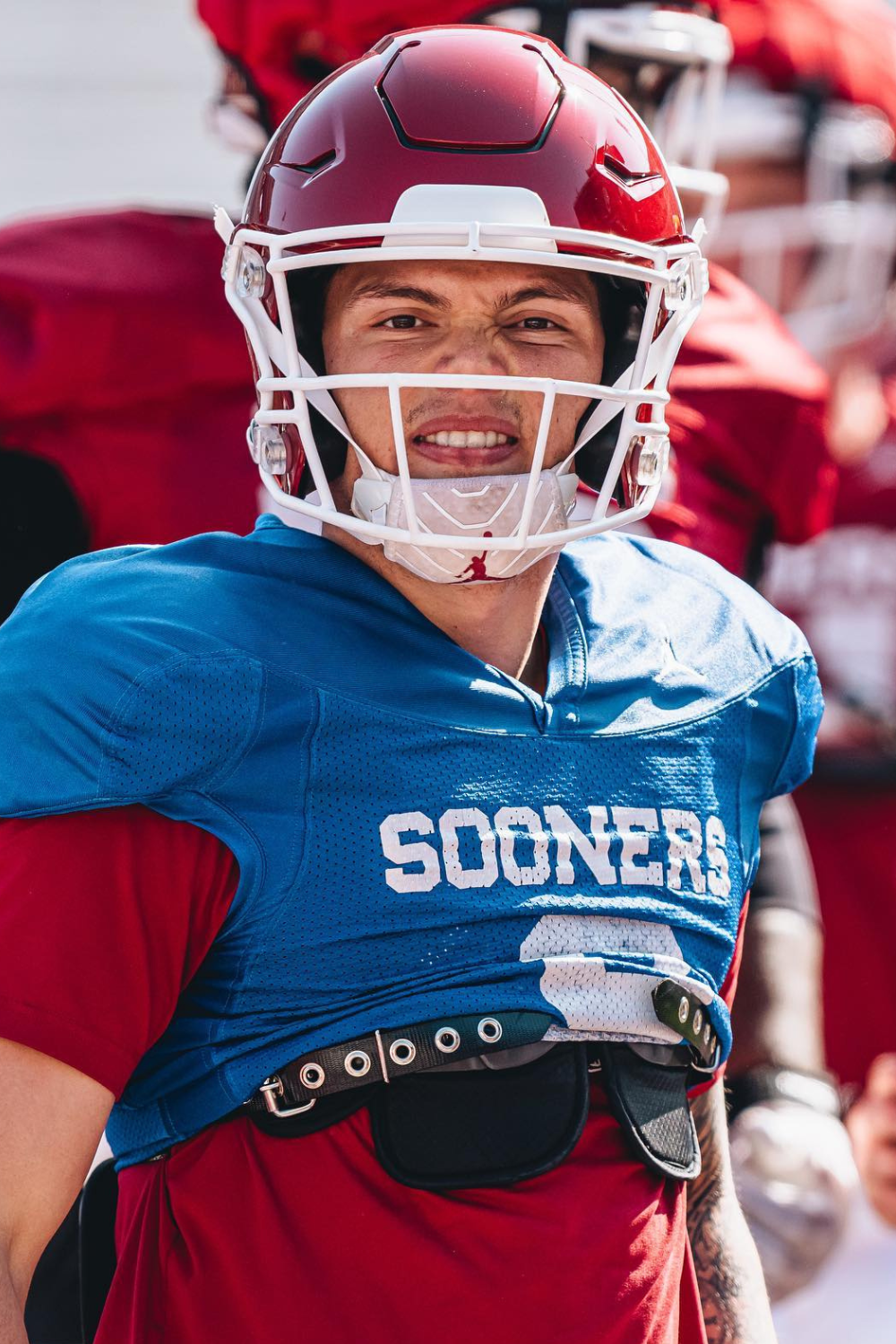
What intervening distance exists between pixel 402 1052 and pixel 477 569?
38 cm

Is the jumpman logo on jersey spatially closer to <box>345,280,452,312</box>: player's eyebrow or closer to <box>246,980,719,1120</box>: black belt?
<box>345,280,452,312</box>: player's eyebrow

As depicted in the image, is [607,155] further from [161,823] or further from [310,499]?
[161,823]

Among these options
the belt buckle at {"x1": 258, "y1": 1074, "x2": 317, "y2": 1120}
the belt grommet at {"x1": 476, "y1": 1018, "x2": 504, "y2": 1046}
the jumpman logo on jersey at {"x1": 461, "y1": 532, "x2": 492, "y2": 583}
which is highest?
the jumpman logo on jersey at {"x1": 461, "y1": 532, "x2": 492, "y2": 583}

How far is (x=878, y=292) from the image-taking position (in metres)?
3.78

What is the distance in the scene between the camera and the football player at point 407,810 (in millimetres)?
1267

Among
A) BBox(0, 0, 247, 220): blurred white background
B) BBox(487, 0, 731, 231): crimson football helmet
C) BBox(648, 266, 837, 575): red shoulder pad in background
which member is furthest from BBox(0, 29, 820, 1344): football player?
BBox(0, 0, 247, 220): blurred white background

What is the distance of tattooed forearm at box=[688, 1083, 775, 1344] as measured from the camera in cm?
155

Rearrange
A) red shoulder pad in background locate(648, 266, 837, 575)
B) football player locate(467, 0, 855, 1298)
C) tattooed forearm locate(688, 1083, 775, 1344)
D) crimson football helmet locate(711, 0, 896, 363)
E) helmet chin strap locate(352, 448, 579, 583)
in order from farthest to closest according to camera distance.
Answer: crimson football helmet locate(711, 0, 896, 363) → red shoulder pad in background locate(648, 266, 837, 575) → football player locate(467, 0, 855, 1298) → tattooed forearm locate(688, 1083, 775, 1344) → helmet chin strap locate(352, 448, 579, 583)

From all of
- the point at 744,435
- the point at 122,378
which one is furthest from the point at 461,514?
the point at 744,435

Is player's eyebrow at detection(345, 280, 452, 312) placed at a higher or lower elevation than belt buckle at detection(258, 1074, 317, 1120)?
higher

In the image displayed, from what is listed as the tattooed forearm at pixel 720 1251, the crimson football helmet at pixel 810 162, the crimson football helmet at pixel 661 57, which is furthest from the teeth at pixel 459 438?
the crimson football helmet at pixel 810 162

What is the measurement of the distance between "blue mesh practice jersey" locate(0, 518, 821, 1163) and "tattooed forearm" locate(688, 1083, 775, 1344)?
6.7 inches

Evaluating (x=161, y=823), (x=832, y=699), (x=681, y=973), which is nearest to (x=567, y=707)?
(x=681, y=973)

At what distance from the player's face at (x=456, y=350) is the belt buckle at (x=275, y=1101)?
18.5 inches
